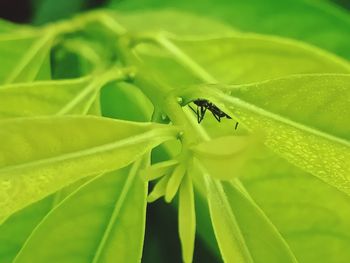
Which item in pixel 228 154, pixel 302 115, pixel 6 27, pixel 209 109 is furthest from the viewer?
pixel 6 27

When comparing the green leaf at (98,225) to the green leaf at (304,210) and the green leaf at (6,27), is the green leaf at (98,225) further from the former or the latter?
the green leaf at (6,27)

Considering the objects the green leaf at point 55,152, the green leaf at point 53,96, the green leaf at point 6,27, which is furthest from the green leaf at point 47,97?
the green leaf at point 6,27

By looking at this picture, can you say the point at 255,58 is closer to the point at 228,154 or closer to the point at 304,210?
the point at 304,210

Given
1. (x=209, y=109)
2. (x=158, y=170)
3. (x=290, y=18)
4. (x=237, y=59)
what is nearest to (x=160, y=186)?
(x=158, y=170)

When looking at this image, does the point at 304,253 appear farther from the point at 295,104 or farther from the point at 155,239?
the point at 155,239

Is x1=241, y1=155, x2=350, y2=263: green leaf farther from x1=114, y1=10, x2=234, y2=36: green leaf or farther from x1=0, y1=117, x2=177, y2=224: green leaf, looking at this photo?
x1=114, y1=10, x2=234, y2=36: green leaf

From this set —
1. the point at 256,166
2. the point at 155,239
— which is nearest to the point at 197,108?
the point at 256,166
